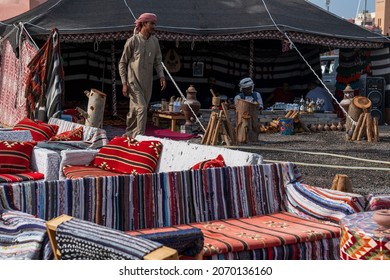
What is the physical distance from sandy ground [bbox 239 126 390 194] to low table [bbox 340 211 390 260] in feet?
14.4

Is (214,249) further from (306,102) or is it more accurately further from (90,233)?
(306,102)

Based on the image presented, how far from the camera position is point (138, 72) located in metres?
9.56

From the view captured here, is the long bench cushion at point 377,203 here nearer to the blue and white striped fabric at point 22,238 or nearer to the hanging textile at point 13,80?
the blue and white striped fabric at point 22,238

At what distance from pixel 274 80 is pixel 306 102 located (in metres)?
3.09

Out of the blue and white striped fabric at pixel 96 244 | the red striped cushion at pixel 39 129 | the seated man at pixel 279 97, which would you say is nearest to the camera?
the blue and white striped fabric at pixel 96 244

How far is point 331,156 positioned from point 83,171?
5515mm

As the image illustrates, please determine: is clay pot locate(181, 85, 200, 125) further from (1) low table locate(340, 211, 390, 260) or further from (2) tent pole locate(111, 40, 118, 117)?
(1) low table locate(340, 211, 390, 260)

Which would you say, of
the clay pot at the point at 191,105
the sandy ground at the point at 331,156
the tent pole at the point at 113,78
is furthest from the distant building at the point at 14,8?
the sandy ground at the point at 331,156

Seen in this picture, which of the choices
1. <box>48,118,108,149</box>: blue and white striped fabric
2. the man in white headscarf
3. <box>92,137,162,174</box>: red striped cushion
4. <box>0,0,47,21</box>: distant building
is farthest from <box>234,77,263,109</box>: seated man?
<box>0,0,47,21</box>: distant building

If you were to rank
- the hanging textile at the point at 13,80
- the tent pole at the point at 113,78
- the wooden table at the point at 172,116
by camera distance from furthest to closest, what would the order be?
the tent pole at the point at 113,78
the wooden table at the point at 172,116
the hanging textile at the point at 13,80

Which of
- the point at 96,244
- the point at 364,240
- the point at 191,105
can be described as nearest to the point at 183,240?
the point at 96,244

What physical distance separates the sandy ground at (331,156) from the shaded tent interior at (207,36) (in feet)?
7.50

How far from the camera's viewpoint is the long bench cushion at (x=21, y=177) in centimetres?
616

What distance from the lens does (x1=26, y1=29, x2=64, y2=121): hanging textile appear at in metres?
10.9
